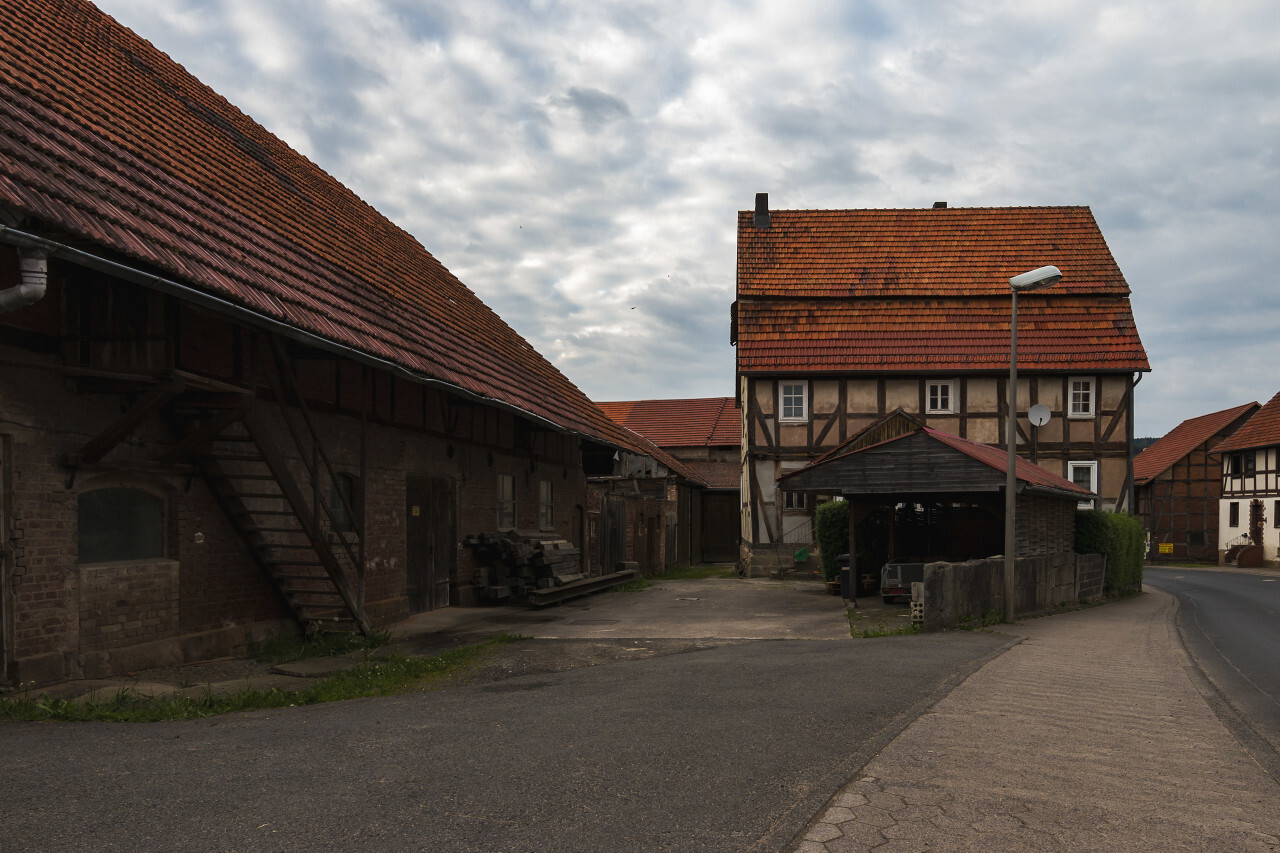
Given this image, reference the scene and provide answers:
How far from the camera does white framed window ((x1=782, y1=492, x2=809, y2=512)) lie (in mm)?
27344

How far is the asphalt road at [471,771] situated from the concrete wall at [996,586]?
5.67 meters

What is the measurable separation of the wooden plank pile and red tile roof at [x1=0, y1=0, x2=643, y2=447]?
88.7 inches

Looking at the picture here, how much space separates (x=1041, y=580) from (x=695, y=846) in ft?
49.9

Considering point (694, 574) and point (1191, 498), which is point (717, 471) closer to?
point (694, 574)

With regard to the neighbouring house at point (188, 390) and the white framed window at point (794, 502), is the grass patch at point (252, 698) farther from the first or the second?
the white framed window at point (794, 502)

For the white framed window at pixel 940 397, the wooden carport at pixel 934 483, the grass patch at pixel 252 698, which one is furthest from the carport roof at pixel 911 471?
the white framed window at pixel 940 397

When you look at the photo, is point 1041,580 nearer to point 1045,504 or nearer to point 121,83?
point 1045,504

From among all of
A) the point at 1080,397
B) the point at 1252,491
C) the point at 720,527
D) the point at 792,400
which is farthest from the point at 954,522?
the point at 1252,491

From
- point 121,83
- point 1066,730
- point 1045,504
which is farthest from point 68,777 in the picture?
point 1045,504

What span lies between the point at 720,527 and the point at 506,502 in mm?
23487

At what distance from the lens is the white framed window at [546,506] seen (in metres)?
20.8

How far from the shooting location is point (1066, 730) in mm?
7148

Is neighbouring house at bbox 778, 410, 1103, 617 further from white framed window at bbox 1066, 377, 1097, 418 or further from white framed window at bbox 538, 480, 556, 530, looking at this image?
white framed window at bbox 1066, 377, 1097, 418

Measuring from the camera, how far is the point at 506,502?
745 inches
